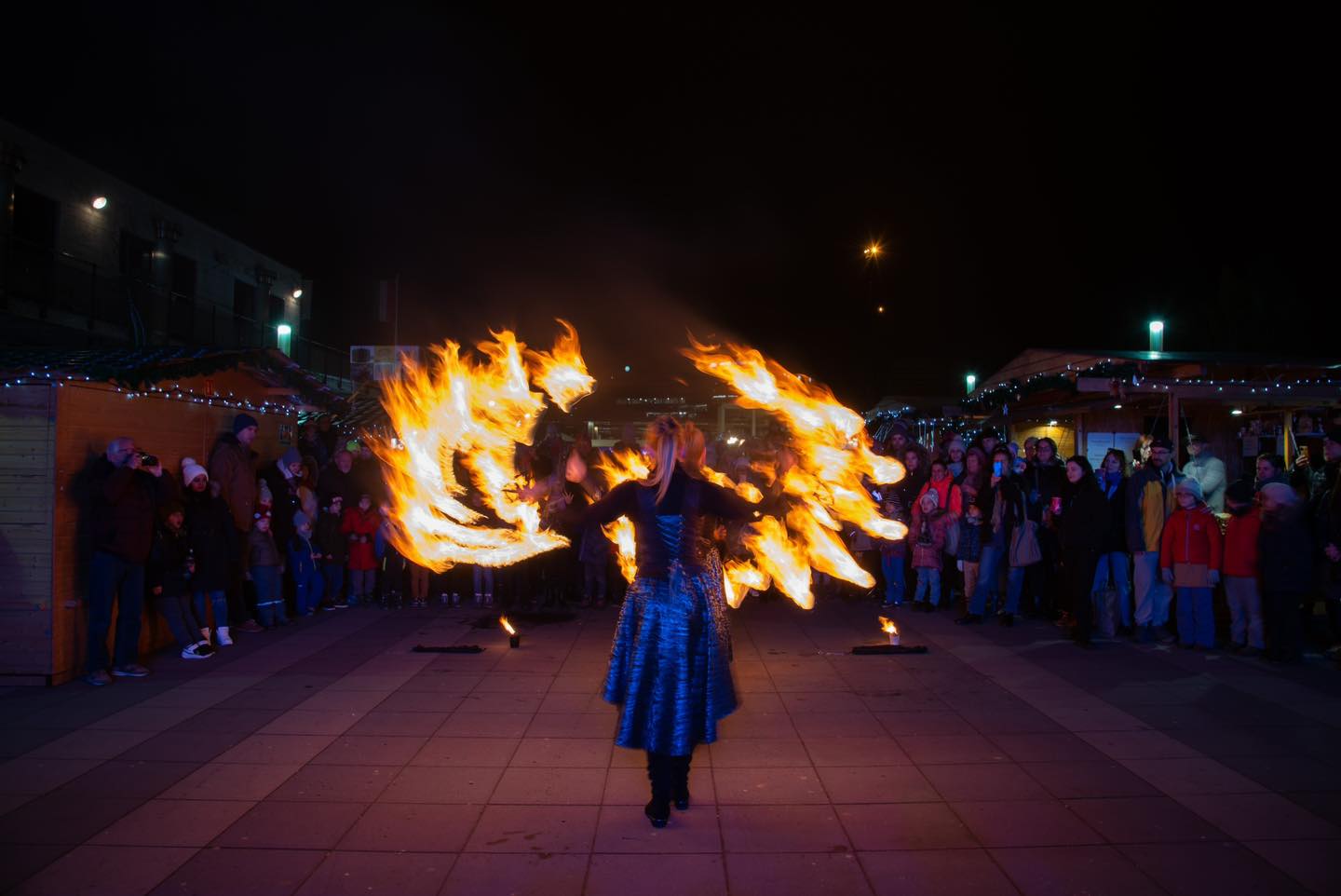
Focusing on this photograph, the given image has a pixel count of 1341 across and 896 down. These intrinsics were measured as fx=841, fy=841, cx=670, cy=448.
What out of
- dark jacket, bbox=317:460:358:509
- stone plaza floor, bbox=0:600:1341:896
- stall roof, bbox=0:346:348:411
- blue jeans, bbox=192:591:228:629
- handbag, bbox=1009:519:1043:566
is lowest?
stone plaza floor, bbox=0:600:1341:896

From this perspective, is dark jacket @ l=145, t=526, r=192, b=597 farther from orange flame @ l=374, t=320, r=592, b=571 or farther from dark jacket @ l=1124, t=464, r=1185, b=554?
dark jacket @ l=1124, t=464, r=1185, b=554

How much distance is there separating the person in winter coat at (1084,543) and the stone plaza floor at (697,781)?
2.34 ft

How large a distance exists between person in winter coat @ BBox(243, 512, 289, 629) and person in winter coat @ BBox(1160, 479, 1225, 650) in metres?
Result: 9.78

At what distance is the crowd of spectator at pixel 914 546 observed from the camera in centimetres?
790

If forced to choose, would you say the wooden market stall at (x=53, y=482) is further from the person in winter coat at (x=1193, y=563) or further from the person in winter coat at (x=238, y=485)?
the person in winter coat at (x=1193, y=563)

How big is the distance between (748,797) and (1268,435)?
13.0 meters

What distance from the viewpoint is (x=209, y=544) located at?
27.5ft

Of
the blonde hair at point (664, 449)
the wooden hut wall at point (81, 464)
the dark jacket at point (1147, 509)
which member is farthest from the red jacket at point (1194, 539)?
the wooden hut wall at point (81, 464)

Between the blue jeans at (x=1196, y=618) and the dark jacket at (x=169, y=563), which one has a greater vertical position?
the dark jacket at (x=169, y=563)

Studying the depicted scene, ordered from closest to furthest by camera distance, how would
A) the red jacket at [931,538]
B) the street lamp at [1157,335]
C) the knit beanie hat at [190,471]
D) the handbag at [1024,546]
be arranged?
the knit beanie hat at [190,471], the handbag at [1024,546], the red jacket at [931,538], the street lamp at [1157,335]

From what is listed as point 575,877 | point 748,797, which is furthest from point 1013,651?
point 575,877

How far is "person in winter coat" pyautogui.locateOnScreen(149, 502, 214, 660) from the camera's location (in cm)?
788

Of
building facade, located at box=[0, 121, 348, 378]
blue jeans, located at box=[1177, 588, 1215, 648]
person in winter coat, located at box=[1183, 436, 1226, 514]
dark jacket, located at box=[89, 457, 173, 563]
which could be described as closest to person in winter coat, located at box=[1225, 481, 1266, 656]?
blue jeans, located at box=[1177, 588, 1215, 648]

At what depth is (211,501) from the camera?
27.9 feet
